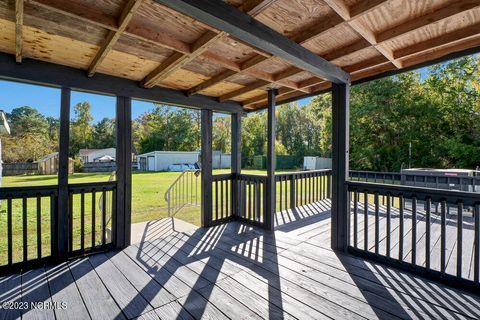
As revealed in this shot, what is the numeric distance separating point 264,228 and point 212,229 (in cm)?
91

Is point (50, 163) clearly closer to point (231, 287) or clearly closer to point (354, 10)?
point (231, 287)

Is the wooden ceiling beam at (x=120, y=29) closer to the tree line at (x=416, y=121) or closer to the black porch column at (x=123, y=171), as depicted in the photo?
the black porch column at (x=123, y=171)

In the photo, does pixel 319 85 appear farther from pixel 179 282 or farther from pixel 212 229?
pixel 179 282

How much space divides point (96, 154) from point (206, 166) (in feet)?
5.74

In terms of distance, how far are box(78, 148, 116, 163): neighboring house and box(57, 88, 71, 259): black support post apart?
1.00 feet

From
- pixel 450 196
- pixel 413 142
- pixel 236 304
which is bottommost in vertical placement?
pixel 236 304

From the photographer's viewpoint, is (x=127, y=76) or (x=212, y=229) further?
(x=212, y=229)

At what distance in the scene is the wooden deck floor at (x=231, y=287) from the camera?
2021mm

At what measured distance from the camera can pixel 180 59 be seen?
2689mm

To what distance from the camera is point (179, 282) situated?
8.21 ft

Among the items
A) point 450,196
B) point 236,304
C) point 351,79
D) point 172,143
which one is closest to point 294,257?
point 236,304

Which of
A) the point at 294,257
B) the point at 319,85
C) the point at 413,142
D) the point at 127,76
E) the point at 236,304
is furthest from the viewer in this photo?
the point at 413,142

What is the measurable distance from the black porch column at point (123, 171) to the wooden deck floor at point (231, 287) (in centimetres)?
27

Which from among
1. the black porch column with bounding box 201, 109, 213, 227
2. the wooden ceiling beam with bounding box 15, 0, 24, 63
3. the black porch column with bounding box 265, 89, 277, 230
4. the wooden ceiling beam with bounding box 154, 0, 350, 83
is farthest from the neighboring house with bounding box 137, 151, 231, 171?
the wooden ceiling beam with bounding box 154, 0, 350, 83
